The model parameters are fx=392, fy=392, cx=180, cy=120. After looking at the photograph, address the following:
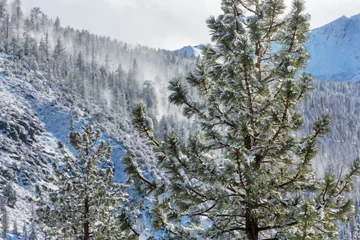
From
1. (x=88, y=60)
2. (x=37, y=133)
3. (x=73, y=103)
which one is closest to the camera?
(x=37, y=133)

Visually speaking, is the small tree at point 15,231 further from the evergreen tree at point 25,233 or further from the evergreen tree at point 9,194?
the evergreen tree at point 9,194

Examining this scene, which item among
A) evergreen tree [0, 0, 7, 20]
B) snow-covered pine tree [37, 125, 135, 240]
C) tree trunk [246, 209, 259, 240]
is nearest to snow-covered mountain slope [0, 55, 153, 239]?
evergreen tree [0, 0, 7, 20]

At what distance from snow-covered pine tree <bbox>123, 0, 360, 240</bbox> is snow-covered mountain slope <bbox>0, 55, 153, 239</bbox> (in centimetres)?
8777

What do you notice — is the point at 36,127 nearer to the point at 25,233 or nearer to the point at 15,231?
the point at 15,231

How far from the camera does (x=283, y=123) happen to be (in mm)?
6953

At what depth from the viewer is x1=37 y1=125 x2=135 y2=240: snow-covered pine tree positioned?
15.8 m

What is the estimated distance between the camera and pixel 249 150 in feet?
24.1

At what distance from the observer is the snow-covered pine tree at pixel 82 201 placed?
15773mm

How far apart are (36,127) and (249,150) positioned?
125m

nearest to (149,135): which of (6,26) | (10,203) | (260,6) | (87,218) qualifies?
(260,6)

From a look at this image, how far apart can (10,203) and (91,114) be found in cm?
5740

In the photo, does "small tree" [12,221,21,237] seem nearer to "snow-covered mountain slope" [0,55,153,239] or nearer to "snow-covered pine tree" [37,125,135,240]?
"snow-covered mountain slope" [0,55,153,239]

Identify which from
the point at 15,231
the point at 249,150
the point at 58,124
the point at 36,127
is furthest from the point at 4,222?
the point at 249,150

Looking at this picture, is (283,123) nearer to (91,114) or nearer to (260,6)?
(260,6)
